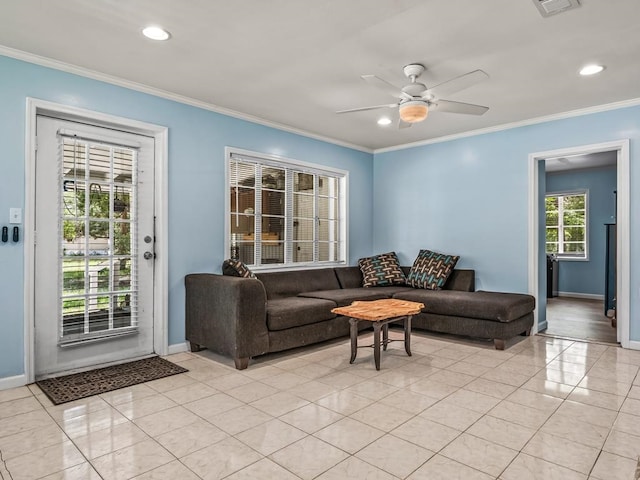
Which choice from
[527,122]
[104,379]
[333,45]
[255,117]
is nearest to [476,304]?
[527,122]

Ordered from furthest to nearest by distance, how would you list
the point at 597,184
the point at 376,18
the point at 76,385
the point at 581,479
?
the point at 597,184
the point at 76,385
the point at 376,18
the point at 581,479

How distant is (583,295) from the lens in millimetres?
7719

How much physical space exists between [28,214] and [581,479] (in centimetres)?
377

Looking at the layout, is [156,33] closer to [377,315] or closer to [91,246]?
→ [91,246]

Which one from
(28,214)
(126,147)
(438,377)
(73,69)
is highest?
(73,69)

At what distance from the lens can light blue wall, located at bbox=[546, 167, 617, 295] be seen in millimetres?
7406

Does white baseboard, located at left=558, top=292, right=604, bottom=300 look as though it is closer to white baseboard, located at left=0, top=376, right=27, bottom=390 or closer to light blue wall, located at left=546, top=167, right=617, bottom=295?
light blue wall, located at left=546, top=167, right=617, bottom=295

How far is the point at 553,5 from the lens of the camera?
7.63 feet

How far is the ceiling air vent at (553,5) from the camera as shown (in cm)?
229

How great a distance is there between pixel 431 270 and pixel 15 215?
425 centimetres

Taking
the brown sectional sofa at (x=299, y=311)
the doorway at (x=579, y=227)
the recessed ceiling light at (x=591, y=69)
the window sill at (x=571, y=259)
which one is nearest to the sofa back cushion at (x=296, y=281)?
the brown sectional sofa at (x=299, y=311)

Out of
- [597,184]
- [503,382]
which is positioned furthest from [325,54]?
[597,184]

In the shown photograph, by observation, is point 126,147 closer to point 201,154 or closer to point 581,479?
→ point 201,154

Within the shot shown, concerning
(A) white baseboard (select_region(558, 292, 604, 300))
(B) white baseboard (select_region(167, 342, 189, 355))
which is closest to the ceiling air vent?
(B) white baseboard (select_region(167, 342, 189, 355))
